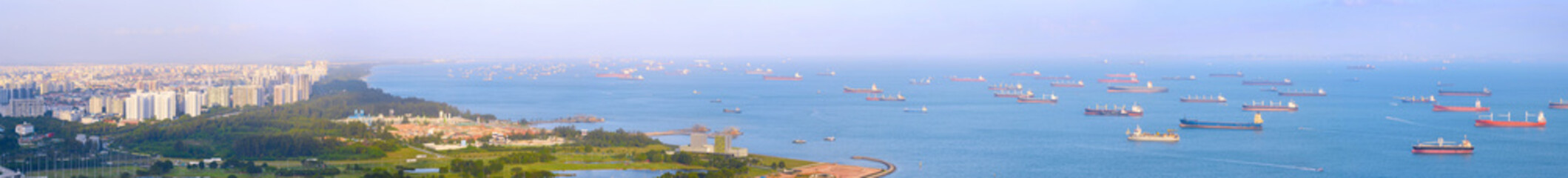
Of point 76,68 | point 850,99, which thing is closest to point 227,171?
point 76,68

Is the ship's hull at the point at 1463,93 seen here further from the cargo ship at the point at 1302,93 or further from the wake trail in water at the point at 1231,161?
the wake trail in water at the point at 1231,161

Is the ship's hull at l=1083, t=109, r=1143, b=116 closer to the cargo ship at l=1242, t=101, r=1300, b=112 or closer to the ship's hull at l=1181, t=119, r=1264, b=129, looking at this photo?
the cargo ship at l=1242, t=101, r=1300, b=112

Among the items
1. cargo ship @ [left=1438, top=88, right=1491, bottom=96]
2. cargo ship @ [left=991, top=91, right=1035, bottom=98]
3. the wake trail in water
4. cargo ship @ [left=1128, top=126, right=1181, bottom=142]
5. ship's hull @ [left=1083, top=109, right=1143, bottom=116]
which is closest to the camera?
the wake trail in water

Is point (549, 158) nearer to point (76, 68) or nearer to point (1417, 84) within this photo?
point (76, 68)

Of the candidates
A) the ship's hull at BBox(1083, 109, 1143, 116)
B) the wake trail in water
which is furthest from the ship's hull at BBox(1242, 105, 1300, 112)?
the wake trail in water

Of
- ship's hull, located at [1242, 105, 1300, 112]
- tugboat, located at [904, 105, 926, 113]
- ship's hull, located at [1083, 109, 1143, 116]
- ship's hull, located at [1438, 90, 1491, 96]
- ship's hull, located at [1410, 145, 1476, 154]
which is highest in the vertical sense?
ship's hull, located at [1438, 90, 1491, 96]

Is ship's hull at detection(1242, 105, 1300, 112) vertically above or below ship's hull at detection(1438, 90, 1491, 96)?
below

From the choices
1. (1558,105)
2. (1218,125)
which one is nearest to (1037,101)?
(1558,105)
